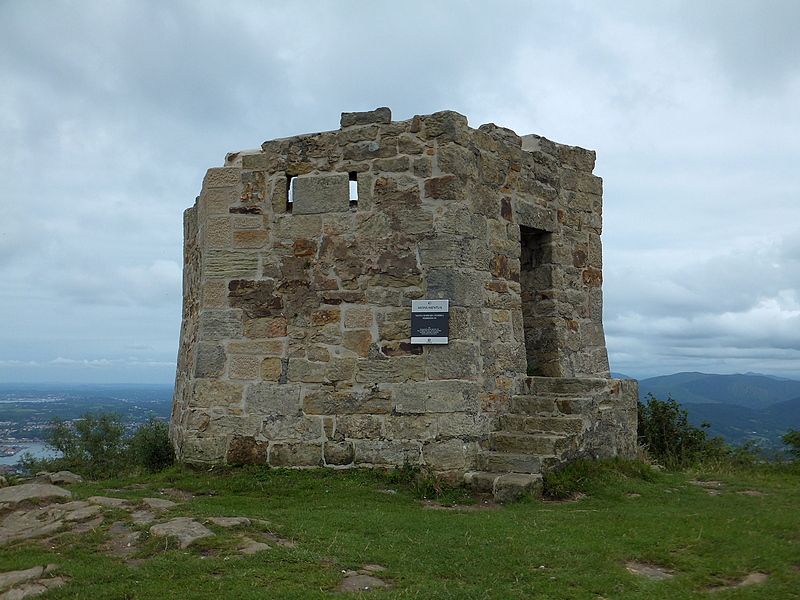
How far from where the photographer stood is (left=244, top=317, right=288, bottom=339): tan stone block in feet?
26.9

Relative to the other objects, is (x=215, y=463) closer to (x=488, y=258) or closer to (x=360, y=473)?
(x=360, y=473)

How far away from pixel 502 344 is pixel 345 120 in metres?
3.42

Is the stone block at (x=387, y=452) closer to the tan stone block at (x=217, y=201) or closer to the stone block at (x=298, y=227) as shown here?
the stone block at (x=298, y=227)

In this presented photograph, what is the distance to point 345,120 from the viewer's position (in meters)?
8.34

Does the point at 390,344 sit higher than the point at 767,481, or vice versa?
the point at 390,344

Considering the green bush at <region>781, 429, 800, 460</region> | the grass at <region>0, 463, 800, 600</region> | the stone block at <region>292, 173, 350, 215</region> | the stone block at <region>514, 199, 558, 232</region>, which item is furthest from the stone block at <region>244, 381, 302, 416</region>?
the green bush at <region>781, 429, 800, 460</region>

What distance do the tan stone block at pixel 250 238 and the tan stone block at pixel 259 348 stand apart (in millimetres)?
1231

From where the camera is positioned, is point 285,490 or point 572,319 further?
point 572,319

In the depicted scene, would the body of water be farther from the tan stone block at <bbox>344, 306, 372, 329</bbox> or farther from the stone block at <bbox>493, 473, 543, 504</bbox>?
the stone block at <bbox>493, 473, 543, 504</bbox>

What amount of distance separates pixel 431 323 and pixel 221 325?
2673 mm

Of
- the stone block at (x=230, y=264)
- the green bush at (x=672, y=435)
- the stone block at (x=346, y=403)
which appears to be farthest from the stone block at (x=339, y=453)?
the green bush at (x=672, y=435)

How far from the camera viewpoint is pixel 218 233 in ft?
28.0

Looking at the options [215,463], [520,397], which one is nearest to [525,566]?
[520,397]

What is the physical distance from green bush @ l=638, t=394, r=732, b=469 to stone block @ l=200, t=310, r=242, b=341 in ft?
22.0
